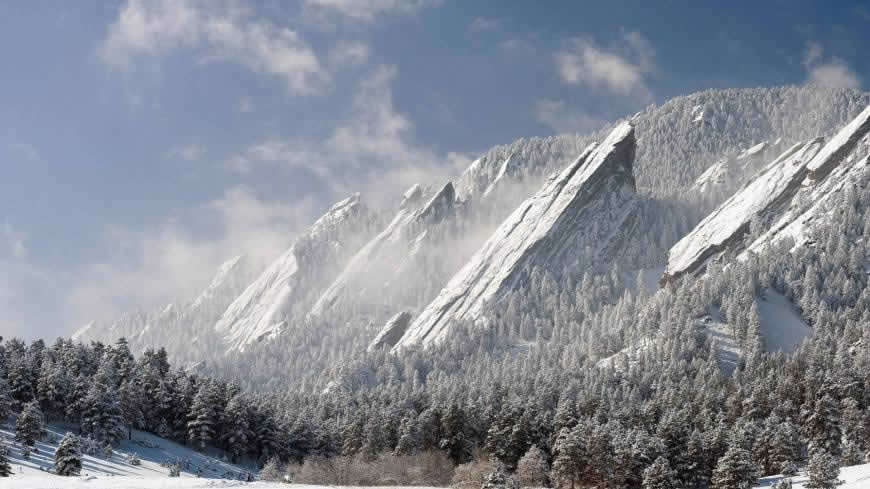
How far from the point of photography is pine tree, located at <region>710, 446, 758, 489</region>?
77.8 meters

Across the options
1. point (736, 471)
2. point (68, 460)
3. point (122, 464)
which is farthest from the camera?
point (122, 464)

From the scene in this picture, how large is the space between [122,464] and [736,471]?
6724 centimetres

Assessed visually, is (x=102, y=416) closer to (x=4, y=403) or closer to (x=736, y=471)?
(x=4, y=403)

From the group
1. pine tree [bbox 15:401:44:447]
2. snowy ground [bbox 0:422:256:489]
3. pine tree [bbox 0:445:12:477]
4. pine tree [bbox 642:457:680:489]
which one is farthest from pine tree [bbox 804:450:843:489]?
pine tree [bbox 15:401:44:447]

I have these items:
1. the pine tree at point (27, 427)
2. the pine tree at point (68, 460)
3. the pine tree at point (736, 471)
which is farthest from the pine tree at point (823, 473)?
the pine tree at point (27, 427)

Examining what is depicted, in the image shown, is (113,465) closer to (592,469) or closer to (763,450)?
(592,469)

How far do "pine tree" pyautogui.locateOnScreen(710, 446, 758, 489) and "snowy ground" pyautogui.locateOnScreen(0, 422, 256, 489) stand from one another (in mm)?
51006

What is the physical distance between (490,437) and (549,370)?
74866 millimetres

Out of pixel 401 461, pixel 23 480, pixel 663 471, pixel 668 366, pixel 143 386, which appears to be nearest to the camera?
pixel 23 480

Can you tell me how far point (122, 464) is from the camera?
8950cm

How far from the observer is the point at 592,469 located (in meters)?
A: 90.1

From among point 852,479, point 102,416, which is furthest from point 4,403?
point 852,479

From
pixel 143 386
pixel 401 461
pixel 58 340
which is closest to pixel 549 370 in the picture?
pixel 401 461

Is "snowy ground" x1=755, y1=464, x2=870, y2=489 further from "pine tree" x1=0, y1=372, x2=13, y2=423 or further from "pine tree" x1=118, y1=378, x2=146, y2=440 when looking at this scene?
"pine tree" x1=0, y1=372, x2=13, y2=423
